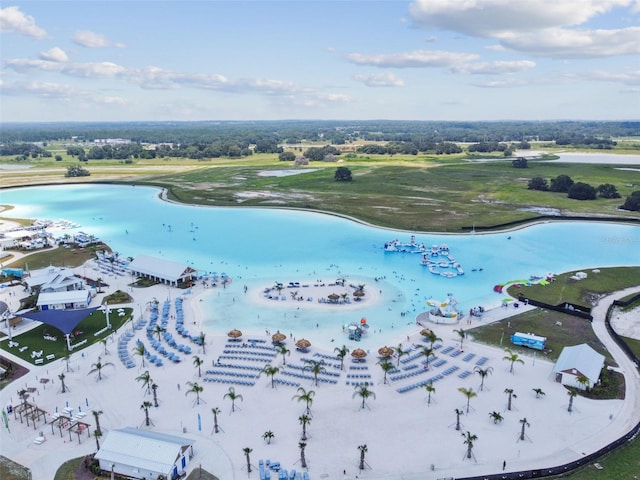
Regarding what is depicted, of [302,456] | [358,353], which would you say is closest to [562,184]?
[358,353]

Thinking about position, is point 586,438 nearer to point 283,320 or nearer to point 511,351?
point 511,351

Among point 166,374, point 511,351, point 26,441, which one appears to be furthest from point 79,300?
point 511,351

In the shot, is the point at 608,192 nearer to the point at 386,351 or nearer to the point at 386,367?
the point at 386,351

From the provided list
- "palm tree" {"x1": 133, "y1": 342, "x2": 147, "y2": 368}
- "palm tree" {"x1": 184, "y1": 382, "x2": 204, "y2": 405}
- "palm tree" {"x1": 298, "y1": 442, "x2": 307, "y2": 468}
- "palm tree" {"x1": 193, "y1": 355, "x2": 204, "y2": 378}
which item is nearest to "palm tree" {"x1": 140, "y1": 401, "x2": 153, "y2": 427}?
"palm tree" {"x1": 184, "y1": 382, "x2": 204, "y2": 405}

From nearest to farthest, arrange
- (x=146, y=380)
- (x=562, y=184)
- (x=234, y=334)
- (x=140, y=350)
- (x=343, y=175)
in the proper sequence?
(x=146, y=380) → (x=140, y=350) → (x=234, y=334) → (x=562, y=184) → (x=343, y=175)

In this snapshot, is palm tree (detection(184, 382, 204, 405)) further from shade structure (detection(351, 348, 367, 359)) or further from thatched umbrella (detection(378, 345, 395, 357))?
thatched umbrella (detection(378, 345, 395, 357))

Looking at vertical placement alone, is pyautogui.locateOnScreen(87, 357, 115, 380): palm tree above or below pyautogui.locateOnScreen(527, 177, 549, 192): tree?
below

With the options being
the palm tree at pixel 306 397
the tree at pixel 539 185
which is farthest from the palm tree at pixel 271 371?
the tree at pixel 539 185
